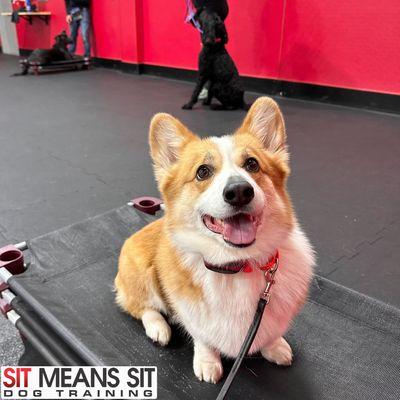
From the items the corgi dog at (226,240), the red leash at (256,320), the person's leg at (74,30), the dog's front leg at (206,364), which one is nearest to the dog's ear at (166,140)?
the corgi dog at (226,240)

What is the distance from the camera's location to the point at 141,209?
2.22 m

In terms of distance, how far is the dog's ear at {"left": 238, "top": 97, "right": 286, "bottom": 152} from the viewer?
4.23 ft

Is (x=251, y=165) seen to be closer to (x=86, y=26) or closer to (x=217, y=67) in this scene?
(x=217, y=67)

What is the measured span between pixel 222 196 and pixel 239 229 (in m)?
0.12

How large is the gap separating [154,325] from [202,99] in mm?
4746

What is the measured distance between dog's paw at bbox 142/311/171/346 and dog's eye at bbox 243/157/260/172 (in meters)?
0.67

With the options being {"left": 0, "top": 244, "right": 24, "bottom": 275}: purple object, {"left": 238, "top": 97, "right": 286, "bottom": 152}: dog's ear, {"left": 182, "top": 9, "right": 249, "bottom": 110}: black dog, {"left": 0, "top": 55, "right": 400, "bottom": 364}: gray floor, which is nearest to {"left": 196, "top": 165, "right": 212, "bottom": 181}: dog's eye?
{"left": 238, "top": 97, "right": 286, "bottom": 152}: dog's ear

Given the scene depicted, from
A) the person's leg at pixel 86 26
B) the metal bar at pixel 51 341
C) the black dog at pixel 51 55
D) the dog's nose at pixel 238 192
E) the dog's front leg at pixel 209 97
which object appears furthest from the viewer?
the person's leg at pixel 86 26

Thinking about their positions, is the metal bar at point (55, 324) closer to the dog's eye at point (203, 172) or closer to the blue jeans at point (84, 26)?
the dog's eye at point (203, 172)

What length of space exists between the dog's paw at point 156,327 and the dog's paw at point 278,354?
14.1 inches

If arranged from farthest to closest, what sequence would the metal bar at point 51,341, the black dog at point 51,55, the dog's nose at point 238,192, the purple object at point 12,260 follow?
1. the black dog at point 51,55
2. the purple object at point 12,260
3. the metal bar at point 51,341
4. the dog's nose at point 238,192

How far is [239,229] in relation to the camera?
1.08 m

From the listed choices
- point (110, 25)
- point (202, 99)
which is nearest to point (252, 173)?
point (202, 99)

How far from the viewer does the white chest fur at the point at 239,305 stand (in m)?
1.14
